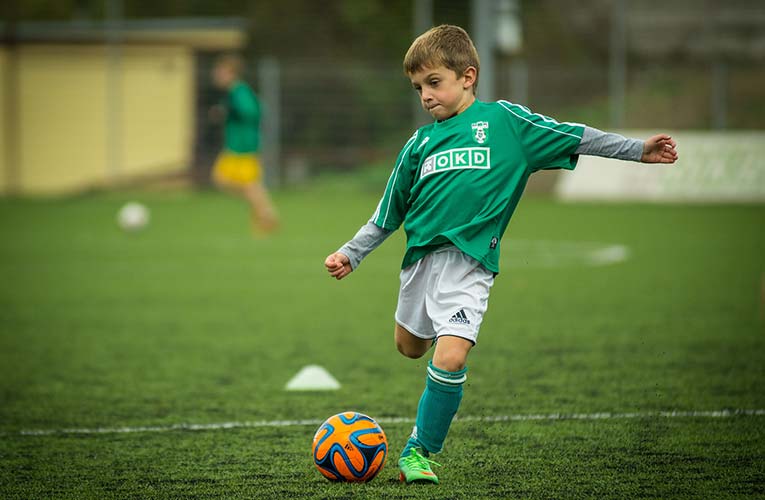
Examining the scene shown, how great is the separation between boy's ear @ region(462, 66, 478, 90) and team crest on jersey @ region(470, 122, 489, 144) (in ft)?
0.47

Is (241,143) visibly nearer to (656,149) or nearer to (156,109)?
(156,109)

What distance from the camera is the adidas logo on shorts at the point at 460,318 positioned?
161 inches

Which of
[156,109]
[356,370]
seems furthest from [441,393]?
[156,109]

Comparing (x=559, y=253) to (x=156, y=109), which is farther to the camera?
(x=156, y=109)

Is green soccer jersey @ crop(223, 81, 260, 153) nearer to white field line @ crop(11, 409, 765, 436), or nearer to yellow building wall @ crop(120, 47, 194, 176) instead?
yellow building wall @ crop(120, 47, 194, 176)

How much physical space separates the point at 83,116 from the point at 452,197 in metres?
23.2

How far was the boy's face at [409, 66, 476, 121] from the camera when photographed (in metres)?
4.17

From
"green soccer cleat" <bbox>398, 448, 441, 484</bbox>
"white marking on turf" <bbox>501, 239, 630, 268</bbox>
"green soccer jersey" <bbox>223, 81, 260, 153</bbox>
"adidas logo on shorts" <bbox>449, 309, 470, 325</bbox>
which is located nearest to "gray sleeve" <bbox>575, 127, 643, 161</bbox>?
"adidas logo on shorts" <bbox>449, 309, 470, 325</bbox>

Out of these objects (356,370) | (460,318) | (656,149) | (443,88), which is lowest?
(356,370)

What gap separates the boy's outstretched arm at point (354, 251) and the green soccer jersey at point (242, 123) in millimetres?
11664

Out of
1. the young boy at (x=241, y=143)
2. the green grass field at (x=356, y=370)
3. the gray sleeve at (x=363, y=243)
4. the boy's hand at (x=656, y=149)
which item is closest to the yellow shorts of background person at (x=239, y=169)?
the young boy at (x=241, y=143)

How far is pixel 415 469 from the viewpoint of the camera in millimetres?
4031

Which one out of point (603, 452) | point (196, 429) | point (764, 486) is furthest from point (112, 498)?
point (764, 486)

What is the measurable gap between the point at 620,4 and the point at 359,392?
20581 mm
